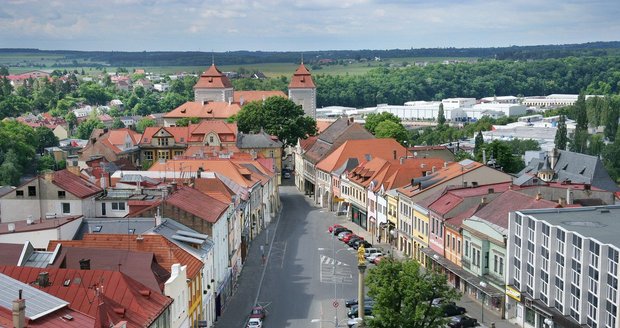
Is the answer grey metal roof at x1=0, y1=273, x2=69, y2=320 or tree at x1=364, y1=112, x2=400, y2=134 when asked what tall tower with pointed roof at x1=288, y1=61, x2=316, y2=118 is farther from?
grey metal roof at x1=0, y1=273, x2=69, y2=320

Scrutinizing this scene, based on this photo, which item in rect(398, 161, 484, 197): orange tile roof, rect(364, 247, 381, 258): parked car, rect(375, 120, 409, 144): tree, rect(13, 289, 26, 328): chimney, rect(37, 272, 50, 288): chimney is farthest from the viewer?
rect(375, 120, 409, 144): tree

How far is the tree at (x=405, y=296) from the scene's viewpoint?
4375cm

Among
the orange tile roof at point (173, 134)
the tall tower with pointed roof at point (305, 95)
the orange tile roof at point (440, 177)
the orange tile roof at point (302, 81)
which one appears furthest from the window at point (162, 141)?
the orange tile roof at point (440, 177)

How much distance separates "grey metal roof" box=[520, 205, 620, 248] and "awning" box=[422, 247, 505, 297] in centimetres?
558

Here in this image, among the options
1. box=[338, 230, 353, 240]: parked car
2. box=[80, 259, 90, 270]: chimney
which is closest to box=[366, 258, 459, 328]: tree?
box=[80, 259, 90, 270]: chimney

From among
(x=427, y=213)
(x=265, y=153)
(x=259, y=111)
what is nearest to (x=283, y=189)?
(x=265, y=153)

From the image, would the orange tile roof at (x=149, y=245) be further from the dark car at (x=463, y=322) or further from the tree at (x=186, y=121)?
the tree at (x=186, y=121)

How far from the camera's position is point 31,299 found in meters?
33.6

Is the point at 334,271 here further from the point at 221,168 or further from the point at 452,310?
the point at 221,168

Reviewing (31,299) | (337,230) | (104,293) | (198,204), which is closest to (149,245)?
(104,293)

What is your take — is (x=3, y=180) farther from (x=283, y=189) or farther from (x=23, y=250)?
(x=23, y=250)

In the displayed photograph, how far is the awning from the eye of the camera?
54.6 m

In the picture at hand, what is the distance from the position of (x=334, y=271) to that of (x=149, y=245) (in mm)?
21037

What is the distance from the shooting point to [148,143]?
119m
